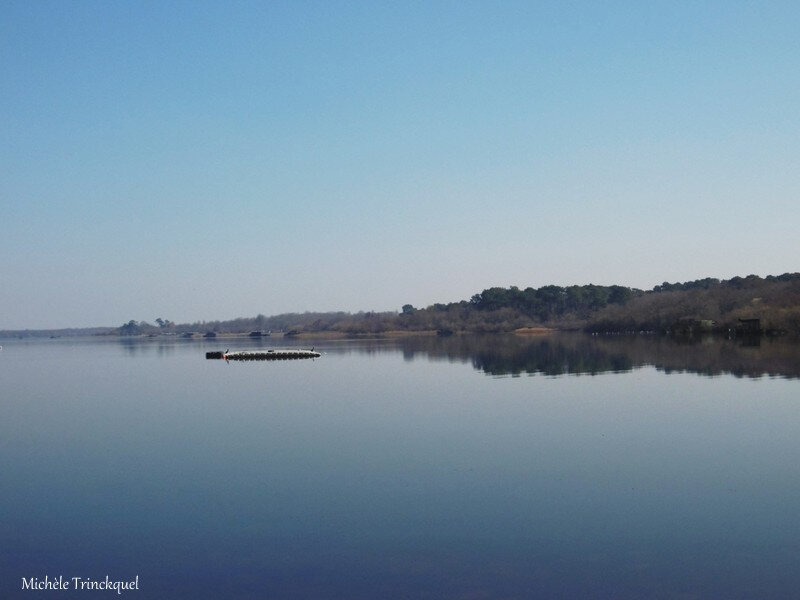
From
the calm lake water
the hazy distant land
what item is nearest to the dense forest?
the hazy distant land

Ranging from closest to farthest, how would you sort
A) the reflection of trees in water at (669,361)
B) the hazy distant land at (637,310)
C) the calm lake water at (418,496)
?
the calm lake water at (418,496) → the reflection of trees in water at (669,361) → the hazy distant land at (637,310)

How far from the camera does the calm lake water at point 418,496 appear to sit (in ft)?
40.9

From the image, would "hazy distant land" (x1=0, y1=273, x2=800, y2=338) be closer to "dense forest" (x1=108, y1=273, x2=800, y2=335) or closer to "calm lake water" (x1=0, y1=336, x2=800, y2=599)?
"dense forest" (x1=108, y1=273, x2=800, y2=335)

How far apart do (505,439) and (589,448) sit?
10.1 feet

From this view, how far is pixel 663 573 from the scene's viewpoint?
12.2m

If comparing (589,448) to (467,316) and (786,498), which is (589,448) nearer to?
(786,498)

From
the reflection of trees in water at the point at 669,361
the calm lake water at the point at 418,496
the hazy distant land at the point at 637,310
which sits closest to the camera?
the calm lake water at the point at 418,496

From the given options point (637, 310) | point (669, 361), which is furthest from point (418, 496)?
point (637, 310)

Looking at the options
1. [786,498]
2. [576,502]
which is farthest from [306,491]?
[786,498]

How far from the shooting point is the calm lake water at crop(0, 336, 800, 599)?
40.9 feet

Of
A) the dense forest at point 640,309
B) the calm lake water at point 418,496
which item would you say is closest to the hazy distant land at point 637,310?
the dense forest at point 640,309

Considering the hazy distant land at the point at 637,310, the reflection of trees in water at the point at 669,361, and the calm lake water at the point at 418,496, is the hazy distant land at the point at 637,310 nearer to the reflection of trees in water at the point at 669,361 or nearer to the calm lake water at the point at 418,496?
the reflection of trees in water at the point at 669,361

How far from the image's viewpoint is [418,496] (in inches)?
699

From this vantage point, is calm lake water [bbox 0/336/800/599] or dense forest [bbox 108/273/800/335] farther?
dense forest [bbox 108/273/800/335]
